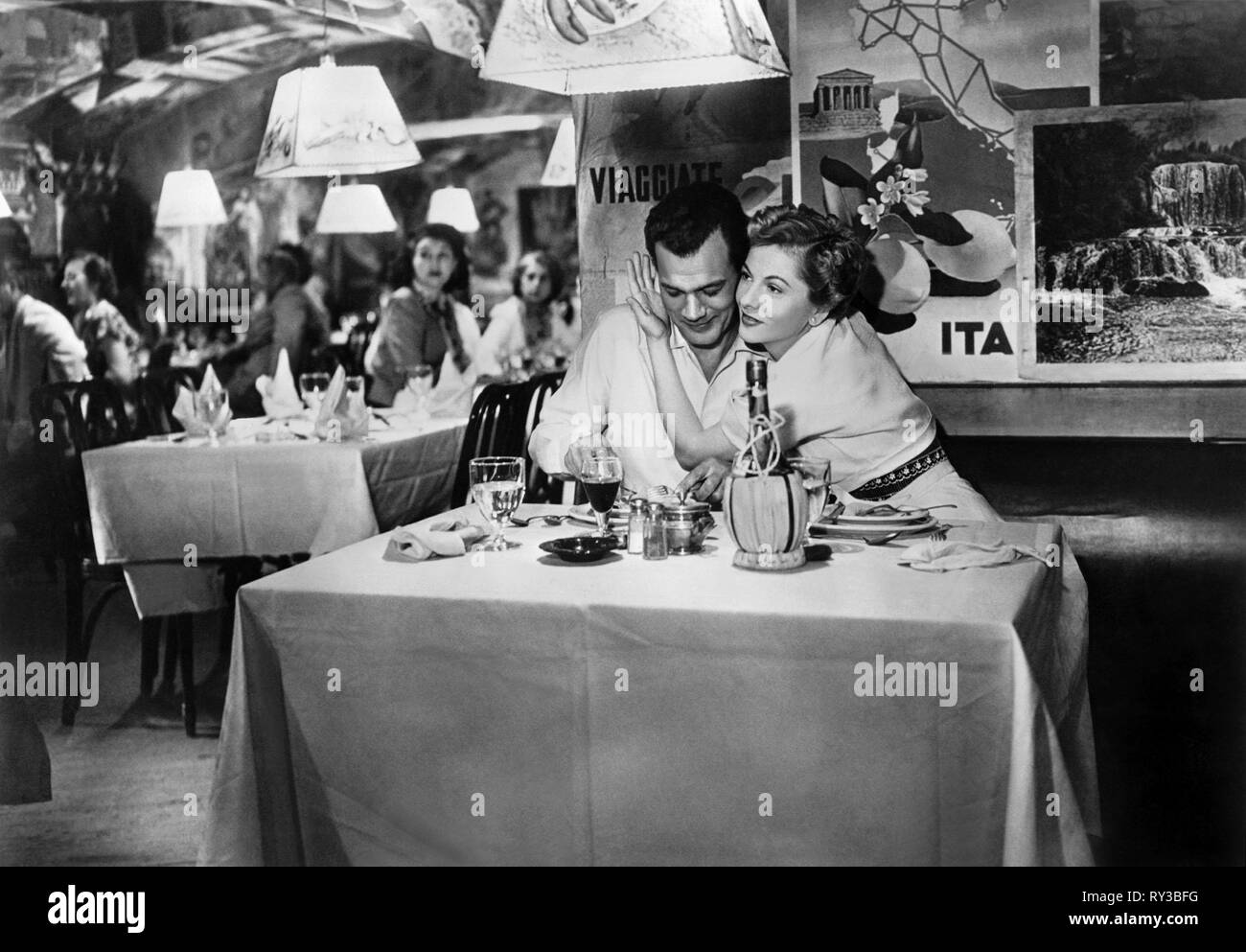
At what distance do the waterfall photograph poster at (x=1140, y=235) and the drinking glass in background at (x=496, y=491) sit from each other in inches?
54.6

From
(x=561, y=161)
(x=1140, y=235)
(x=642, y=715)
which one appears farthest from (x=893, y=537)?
(x=561, y=161)

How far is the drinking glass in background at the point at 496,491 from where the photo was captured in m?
1.73

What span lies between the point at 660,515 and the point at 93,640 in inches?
93.2

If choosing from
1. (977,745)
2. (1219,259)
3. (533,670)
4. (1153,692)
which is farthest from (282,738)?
(1219,259)

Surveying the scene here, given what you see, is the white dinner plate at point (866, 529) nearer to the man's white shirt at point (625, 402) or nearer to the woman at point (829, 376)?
the woman at point (829, 376)

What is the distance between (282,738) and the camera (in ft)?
5.40

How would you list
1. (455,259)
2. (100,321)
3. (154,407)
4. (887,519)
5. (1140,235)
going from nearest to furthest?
1. (887,519)
2. (1140,235)
3. (154,407)
4. (100,321)
5. (455,259)

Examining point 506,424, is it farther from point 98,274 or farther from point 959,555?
point 98,274

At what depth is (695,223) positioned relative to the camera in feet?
8.30

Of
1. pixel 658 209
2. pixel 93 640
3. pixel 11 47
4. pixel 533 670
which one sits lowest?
pixel 93 640

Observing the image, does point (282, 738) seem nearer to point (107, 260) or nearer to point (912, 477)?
point (912, 477)

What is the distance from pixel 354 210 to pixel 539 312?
1.14 metres

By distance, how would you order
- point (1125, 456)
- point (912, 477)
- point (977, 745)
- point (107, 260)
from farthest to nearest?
point (107, 260)
point (1125, 456)
point (912, 477)
point (977, 745)

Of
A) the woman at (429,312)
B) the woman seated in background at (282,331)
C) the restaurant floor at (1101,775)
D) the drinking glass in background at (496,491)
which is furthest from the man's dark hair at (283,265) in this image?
the drinking glass in background at (496,491)
